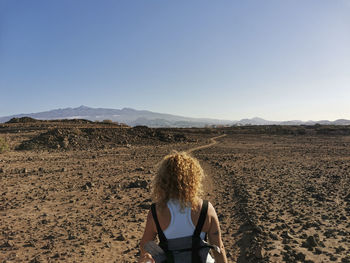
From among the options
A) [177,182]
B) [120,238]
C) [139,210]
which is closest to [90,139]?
[139,210]

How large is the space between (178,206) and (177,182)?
19cm

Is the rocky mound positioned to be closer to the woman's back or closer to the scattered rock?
the scattered rock

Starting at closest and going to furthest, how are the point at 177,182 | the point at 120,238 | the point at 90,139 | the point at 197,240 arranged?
the point at 197,240
the point at 177,182
the point at 120,238
the point at 90,139

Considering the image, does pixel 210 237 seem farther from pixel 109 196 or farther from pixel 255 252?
pixel 109 196

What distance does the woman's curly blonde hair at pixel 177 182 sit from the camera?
2.10 m

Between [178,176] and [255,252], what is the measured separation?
3085 millimetres

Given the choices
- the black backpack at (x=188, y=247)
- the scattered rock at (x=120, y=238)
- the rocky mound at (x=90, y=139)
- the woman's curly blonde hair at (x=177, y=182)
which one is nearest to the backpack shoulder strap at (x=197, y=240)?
the black backpack at (x=188, y=247)

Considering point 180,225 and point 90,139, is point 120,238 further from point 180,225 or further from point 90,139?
point 90,139

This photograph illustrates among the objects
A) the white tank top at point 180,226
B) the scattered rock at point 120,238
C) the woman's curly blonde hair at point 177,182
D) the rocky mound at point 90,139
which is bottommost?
the scattered rock at point 120,238

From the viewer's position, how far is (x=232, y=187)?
8.67 metres

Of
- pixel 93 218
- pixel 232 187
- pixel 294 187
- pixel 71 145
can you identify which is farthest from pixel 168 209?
pixel 71 145

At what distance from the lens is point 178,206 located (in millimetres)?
2090

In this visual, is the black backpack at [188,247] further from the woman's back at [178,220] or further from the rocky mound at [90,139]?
the rocky mound at [90,139]

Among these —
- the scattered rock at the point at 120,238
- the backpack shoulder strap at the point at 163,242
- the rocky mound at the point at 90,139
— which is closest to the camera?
the backpack shoulder strap at the point at 163,242
